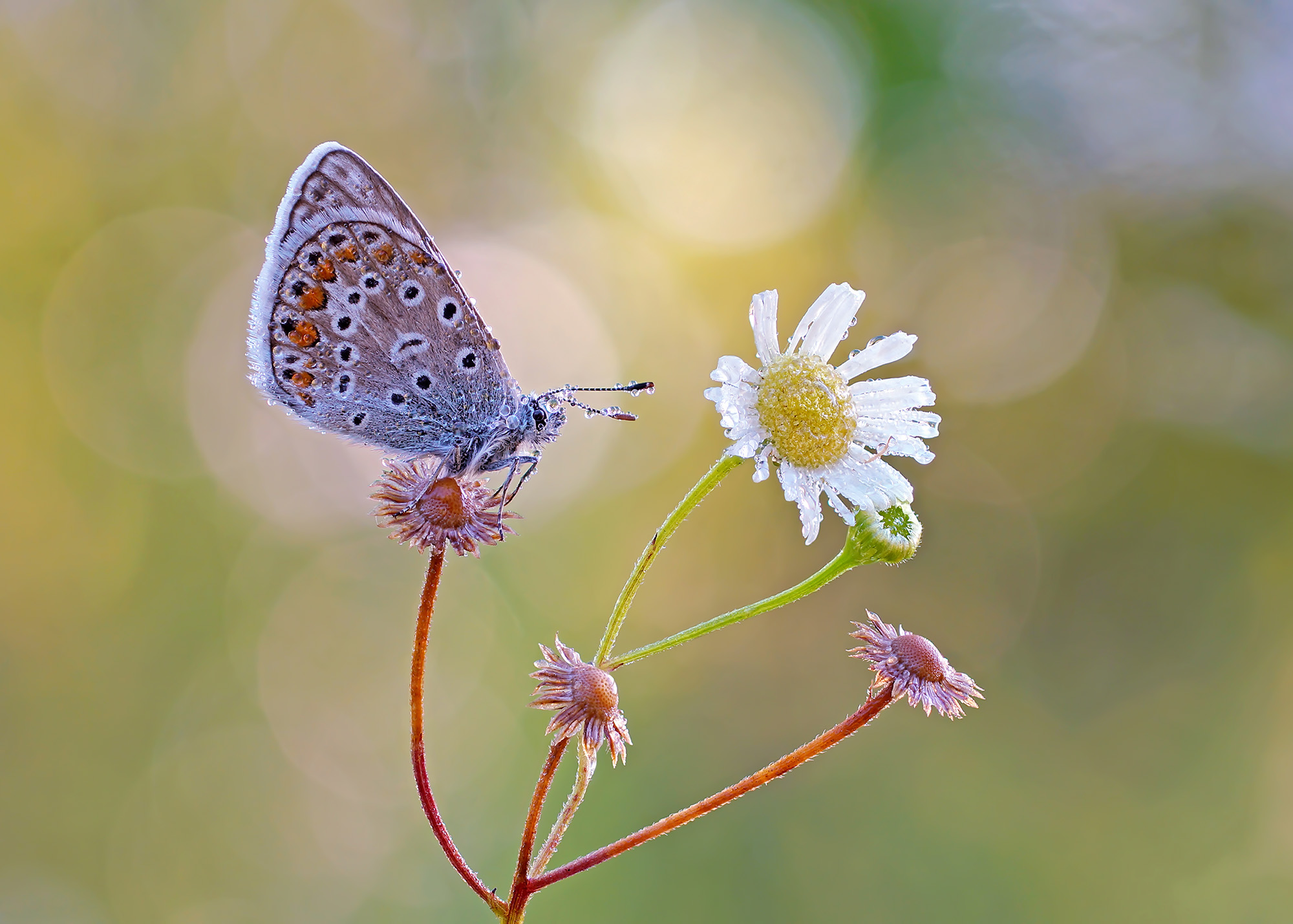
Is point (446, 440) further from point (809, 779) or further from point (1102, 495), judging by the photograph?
point (1102, 495)

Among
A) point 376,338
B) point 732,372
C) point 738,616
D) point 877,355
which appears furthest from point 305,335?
point 877,355

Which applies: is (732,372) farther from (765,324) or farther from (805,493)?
(805,493)

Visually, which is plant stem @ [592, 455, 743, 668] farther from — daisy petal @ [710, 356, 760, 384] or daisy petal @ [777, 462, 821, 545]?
daisy petal @ [777, 462, 821, 545]

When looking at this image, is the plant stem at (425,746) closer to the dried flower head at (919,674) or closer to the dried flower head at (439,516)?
the dried flower head at (439,516)

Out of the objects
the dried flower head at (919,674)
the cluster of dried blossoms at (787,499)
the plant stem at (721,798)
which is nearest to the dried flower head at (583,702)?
the cluster of dried blossoms at (787,499)

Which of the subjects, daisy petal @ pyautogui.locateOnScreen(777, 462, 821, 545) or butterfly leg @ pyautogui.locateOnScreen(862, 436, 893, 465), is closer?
daisy petal @ pyautogui.locateOnScreen(777, 462, 821, 545)

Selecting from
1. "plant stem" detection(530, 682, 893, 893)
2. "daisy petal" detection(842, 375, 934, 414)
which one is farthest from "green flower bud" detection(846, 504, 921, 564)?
"daisy petal" detection(842, 375, 934, 414)

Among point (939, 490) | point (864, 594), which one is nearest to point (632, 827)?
point (864, 594)
